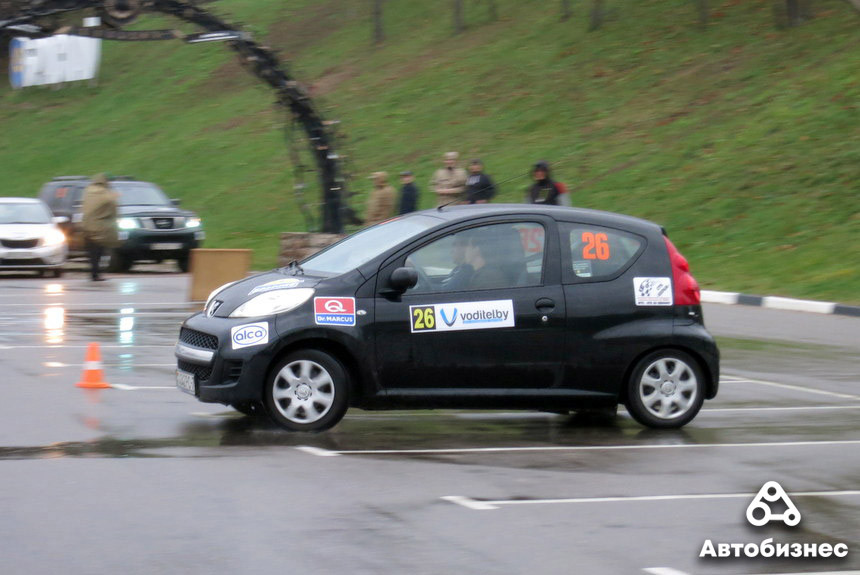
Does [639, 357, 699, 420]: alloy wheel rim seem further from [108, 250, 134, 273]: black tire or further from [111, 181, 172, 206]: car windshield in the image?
[111, 181, 172, 206]: car windshield

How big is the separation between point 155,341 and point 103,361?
1821 millimetres

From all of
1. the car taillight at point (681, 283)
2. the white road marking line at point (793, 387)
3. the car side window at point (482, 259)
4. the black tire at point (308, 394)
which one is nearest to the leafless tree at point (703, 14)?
the white road marking line at point (793, 387)

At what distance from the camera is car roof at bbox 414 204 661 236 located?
9625 mm

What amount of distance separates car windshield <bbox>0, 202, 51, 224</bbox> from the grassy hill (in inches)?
183

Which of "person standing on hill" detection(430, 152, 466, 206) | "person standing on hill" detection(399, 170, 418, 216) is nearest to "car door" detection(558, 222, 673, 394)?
"person standing on hill" detection(430, 152, 466, 206)

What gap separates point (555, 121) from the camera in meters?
35.2

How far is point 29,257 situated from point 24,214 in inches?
49.9

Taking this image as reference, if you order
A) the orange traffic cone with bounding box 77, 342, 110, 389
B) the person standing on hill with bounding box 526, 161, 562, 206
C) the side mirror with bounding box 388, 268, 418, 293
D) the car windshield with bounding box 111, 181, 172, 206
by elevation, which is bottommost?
the orange traffic cone with bounding box 77, 342, 110, 389

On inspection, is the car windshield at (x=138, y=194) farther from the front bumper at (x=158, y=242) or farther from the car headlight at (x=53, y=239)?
the car headlight at (x=53, y=239)

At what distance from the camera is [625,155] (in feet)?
102

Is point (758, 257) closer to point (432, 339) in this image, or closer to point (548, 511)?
point (432, 339)

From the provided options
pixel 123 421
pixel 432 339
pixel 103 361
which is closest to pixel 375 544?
pixel 432 339

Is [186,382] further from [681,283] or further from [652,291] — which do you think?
[681,283]

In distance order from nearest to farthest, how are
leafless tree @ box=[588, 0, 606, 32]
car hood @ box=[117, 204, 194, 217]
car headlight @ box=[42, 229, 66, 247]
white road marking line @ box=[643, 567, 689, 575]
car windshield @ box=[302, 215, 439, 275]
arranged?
white road marking line @ box=[643, 567, 689, 575] < car windshield @ box=[302, 215, 439, 275] < car headlight @ box=[42, 229, 66, 247] < car hood @ box=[117, 204, 194, 217] < leafless tree @ box=[588, 0, 606, 32]
